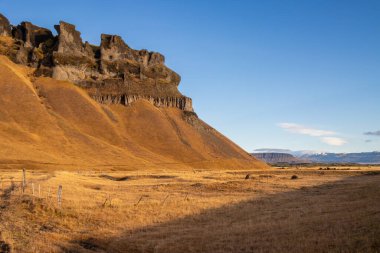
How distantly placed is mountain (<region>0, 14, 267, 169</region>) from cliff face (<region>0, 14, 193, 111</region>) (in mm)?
394

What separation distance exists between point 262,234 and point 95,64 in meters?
155

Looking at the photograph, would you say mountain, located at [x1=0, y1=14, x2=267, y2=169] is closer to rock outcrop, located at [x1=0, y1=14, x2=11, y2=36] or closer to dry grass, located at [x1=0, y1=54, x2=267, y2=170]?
dry grass, located at [x1=0, y1=54, x2=267, y2=170]

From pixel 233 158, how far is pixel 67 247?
134362mm

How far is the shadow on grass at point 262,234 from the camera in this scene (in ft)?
54.4

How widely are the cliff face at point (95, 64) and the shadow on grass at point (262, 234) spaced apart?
135099 millimetres

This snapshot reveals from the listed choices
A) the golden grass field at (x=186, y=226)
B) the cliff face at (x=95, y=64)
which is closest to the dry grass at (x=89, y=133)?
the cliff face at (x=95, y=64)

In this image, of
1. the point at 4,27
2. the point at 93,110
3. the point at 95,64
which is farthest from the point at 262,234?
the point at 4,27

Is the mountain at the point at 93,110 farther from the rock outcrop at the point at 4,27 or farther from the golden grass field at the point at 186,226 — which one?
the golden grass field at the point at 186,226

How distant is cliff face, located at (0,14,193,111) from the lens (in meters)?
152

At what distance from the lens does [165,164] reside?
123938 mm

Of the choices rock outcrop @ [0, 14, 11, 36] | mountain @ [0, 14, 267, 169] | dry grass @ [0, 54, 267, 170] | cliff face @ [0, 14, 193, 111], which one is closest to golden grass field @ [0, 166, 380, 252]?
dry grass @ [0, 54, 267, 170]

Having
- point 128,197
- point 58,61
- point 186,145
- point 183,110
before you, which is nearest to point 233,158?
point 186,145

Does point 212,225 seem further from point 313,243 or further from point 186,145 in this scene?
point 186,145

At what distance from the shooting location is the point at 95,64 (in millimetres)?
165500
